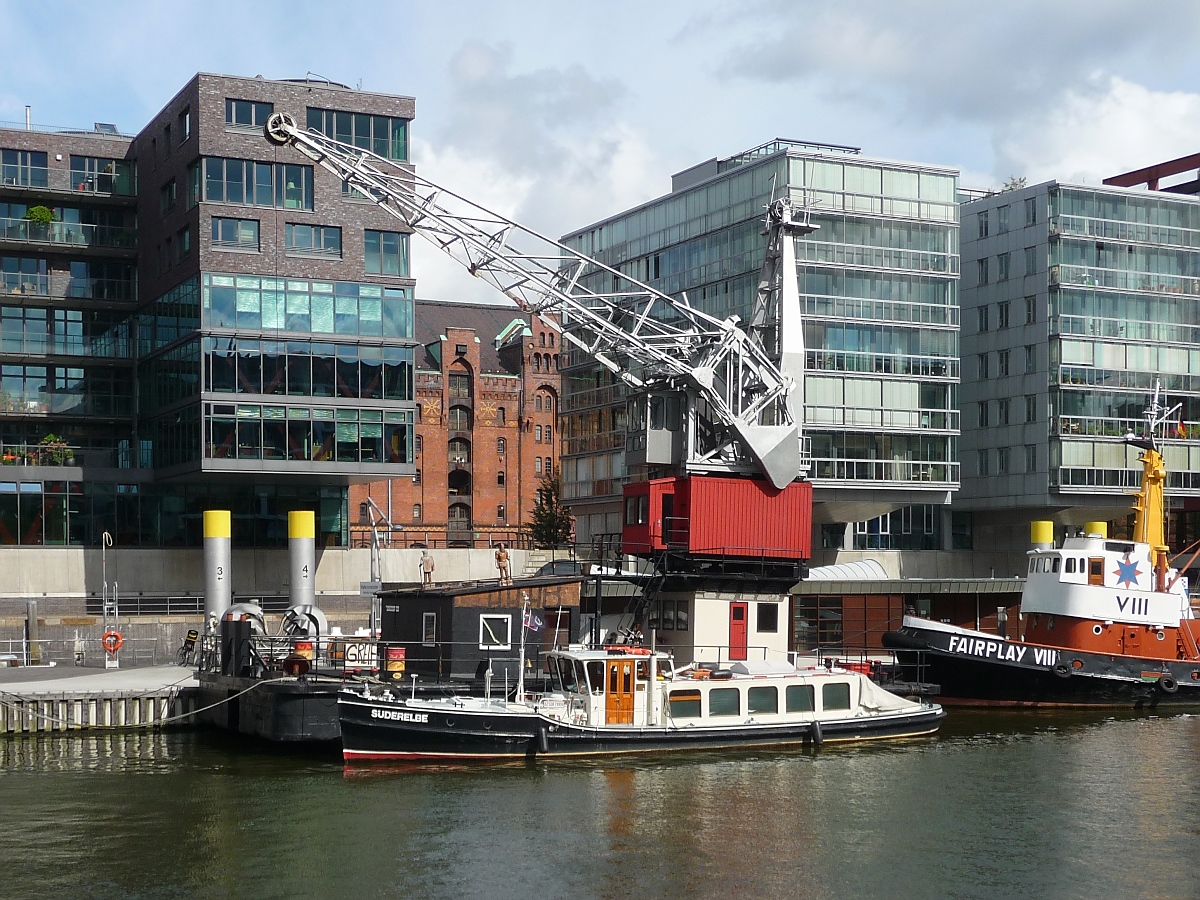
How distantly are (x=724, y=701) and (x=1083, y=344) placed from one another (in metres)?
49.2

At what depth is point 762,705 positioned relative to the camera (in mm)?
43469

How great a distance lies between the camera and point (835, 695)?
44812 mm

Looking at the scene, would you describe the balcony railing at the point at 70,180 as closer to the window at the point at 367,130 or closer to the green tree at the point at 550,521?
the window at the point at 367,130

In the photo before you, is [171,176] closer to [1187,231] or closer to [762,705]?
[762,705]

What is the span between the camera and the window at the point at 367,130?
7169 centimetres

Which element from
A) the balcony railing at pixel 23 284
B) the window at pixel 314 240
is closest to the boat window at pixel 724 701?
the window at pixel 314 240

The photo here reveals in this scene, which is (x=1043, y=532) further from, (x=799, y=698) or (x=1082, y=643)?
(x=799, y=698)

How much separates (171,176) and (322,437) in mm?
14818

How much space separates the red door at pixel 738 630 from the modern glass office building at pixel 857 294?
28.3 m

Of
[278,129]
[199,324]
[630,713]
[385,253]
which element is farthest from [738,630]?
[199,324]

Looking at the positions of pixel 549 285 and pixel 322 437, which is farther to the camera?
pixel 322 437

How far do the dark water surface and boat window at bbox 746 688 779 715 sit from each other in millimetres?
1400

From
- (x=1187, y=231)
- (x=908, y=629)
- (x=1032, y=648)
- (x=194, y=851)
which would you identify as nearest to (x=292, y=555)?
(x=908, y=629)

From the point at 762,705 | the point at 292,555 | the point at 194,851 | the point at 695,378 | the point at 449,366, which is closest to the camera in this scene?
the point at 194,851
